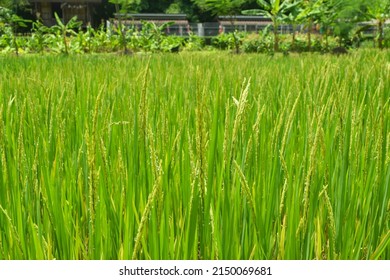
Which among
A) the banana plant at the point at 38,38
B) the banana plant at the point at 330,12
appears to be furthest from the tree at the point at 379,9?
the banana plant at the point at 38,38

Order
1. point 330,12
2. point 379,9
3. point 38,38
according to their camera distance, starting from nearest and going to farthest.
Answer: point 38,38
point 379,9
point 330,12

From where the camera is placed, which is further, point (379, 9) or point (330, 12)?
point (330, 12)

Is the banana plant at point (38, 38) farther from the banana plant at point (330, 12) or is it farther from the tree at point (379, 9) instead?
the tree at point (379, 9)

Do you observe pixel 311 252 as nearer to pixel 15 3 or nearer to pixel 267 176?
pixel 267 176

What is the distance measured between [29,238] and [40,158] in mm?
303

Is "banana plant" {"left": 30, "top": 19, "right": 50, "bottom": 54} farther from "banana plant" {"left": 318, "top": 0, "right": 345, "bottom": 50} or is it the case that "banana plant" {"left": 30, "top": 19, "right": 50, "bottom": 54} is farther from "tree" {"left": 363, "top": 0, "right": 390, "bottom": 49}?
"tree" {"left": 363, "top": 0, "right": 390, "bottom": 49}

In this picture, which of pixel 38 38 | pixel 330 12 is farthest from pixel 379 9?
pixel 38 38

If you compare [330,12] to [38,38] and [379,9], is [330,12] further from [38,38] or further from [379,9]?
[38,38]

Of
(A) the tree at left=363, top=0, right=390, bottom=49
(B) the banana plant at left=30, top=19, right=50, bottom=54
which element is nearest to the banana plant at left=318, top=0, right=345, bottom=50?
(A) the tree at left=363, top=0, right=390, bottom=49

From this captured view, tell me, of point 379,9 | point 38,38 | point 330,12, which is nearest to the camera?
point 38,38

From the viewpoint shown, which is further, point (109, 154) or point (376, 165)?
point (109, 154)

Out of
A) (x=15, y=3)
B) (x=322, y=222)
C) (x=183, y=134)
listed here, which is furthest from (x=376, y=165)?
(x=15, y=3)

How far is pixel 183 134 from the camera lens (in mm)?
1105
